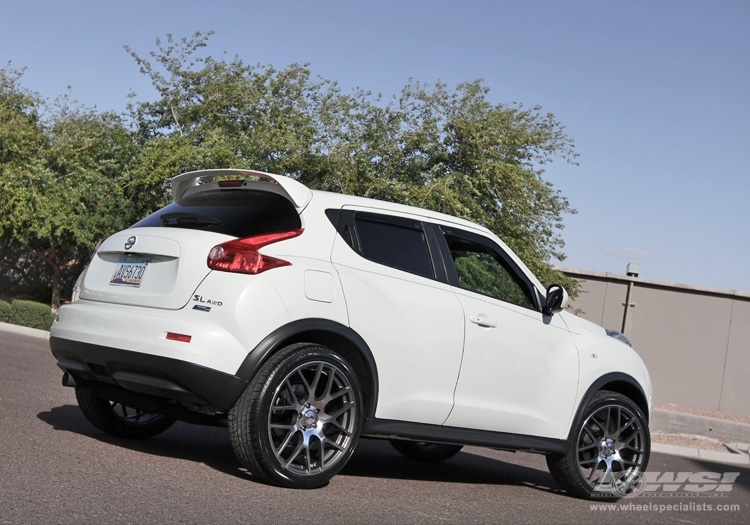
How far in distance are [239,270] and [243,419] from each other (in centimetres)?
85

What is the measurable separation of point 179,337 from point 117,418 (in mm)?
1782

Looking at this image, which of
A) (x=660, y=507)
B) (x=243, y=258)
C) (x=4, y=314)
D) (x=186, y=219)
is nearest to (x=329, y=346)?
(x=243, y=258)

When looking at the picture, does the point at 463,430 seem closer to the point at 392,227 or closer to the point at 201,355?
the point at 392,227

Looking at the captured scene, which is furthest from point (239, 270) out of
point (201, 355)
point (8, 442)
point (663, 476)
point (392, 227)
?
point (663, 476)

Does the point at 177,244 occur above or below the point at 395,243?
below

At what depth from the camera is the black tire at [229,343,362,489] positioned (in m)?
5.52

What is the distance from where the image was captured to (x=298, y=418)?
5734 millimetres

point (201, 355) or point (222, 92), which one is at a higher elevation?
A: point (222, 92)

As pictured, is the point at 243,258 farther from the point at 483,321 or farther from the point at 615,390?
the point at 615,390

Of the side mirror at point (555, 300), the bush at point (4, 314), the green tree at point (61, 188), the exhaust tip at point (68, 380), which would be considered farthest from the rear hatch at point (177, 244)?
the green tree at point (61, 188)

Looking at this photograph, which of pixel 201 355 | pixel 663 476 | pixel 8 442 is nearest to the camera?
pixel 201 355

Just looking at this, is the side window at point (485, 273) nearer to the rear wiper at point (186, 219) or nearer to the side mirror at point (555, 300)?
the side mirror at point (555, 300)

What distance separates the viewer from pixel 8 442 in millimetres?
6090

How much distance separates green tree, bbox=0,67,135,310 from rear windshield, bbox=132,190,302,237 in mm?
22854
